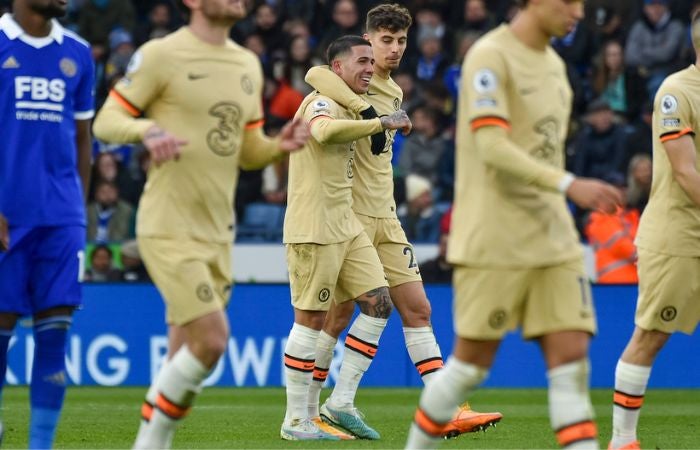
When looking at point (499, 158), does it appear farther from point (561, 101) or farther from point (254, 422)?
point (254, 422)

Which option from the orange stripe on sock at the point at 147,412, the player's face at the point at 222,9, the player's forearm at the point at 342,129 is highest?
the player's face at the point at 222,9

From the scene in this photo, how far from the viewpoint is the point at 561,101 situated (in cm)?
636

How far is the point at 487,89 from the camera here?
20.1ft

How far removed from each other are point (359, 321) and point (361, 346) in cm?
18

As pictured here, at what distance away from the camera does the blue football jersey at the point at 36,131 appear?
23.2 feet

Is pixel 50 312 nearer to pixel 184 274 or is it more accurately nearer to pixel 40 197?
pixel 40 197

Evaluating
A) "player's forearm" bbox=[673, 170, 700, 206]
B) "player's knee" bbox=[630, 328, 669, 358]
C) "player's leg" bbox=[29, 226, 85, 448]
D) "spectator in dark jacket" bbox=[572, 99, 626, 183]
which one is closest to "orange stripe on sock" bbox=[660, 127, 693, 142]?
"player's forearm" bbox=[673, 170, 700, 206]

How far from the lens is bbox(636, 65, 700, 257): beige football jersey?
802cm

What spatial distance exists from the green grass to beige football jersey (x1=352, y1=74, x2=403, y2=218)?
160cm

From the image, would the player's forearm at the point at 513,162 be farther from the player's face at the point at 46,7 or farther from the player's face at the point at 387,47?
the player's face at the point at 387,47

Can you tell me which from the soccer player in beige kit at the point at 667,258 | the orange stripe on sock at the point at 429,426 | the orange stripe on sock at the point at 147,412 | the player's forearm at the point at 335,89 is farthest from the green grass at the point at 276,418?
the orange stripe on sock at the point at 429,426

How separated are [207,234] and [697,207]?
9.84 feet

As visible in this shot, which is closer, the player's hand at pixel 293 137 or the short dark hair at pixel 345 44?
the player's hand at pixel 293 137

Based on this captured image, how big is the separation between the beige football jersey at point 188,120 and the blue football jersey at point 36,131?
0.63 m
